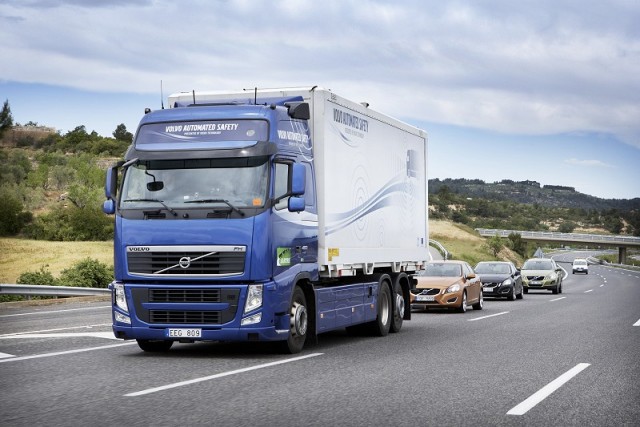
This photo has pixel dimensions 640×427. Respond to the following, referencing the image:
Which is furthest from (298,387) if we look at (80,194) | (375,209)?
(80,194)

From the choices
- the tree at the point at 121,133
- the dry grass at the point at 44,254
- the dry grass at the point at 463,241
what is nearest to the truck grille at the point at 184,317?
the dry grass at the point at 44,254

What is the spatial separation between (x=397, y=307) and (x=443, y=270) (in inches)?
342

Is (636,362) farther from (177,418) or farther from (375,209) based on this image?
(177,418)

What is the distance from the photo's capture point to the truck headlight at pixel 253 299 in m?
12.5

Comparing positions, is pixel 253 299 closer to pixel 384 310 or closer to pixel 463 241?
pixel 384 310

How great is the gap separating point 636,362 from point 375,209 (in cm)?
534

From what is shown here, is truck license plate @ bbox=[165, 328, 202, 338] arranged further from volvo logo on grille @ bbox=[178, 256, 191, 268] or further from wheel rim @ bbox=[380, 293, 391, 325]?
wheel rim @ bbox=[380, 293, 391, 325]

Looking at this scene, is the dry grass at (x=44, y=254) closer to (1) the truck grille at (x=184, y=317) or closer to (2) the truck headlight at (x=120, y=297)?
(2) the truck headlight at (x=120, y=297)

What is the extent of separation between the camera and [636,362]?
1288 cm

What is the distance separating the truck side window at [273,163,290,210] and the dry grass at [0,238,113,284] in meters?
43.1

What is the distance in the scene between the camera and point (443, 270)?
87.0ft

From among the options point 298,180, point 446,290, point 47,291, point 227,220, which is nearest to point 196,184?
point 227,220

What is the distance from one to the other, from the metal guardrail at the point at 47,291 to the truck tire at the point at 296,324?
514 inches

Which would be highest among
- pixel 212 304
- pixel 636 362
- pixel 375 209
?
pixel 375 209
